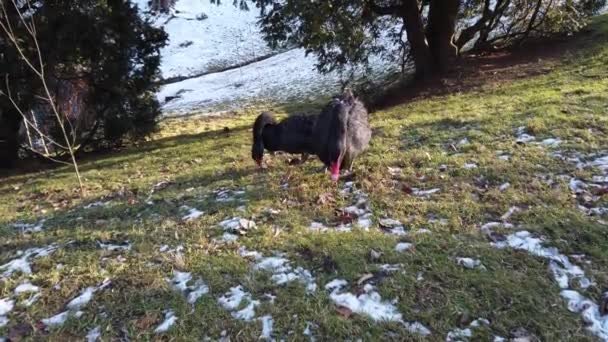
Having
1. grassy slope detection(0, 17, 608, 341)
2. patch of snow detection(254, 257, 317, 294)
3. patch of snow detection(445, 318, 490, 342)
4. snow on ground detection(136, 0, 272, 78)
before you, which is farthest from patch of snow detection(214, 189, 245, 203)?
snow on ground detection(136, 0, 272, 78)

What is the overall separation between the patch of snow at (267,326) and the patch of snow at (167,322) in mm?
708

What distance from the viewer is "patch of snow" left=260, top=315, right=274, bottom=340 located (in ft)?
10.8

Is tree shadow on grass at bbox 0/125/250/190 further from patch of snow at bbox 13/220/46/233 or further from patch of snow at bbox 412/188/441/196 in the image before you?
patch of snow at bbox 412/188/441/196

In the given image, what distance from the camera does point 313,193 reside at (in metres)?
5.55

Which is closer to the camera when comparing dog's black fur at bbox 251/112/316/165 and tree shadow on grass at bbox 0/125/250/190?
dog's black fur at bbox 251/112/316/165

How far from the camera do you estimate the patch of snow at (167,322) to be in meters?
3.41

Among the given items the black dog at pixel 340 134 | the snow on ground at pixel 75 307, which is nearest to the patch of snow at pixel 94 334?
the snow on ground at pixel 75 307

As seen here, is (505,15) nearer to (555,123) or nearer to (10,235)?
(555,123)

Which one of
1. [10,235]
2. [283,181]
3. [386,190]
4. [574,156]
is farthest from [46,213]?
[574,156]

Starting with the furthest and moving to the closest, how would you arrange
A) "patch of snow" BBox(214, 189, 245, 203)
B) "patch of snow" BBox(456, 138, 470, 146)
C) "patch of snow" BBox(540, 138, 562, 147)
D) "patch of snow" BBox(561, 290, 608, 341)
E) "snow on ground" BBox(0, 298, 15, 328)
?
"patch of snow" BBox(456, 138, 470, 146) → "patch of snow" BBox(540, 138, 562, 147) → "patch of snow" BBox(214, 189, 245, 203) → "snow on ground" BBox(0, 298, 15, 328) → "patch of snow" BBox(561, 290, 608, 341)

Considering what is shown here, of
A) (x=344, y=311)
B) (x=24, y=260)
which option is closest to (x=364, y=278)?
(x=344, y=311)

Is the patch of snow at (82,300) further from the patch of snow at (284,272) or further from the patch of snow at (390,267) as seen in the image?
the patch of snow at (390,267)

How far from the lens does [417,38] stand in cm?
1250

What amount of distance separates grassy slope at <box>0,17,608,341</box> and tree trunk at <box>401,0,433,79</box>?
451 centimetres
